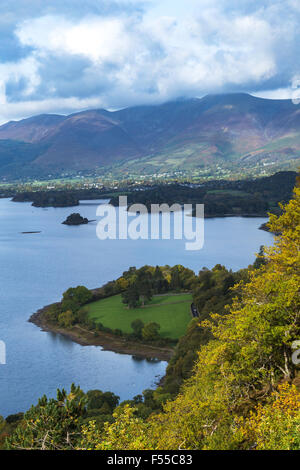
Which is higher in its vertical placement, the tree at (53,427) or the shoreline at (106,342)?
the tree at (53,427)

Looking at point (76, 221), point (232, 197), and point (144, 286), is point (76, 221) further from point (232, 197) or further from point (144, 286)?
point (144, 286)

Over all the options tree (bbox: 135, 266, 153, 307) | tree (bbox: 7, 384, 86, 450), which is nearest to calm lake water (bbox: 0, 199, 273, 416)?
tree (bbox: 135, 266, 153, 307)

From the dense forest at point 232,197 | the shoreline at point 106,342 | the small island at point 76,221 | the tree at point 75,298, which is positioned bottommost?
the shoreline at point 106,342

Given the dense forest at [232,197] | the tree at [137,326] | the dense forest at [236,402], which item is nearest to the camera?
the dense forest at [236,402]

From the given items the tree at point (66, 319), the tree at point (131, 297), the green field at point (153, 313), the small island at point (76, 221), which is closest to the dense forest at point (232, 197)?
the small island at point (76, 221)

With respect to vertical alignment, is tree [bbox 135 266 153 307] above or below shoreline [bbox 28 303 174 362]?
above

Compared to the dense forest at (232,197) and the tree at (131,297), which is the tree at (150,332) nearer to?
the tree at (131,297)

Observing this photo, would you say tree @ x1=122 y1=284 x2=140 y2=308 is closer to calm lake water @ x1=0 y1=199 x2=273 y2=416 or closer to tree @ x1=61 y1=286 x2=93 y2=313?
tree @ x1=61 y1=286 x2=93 y2=313
